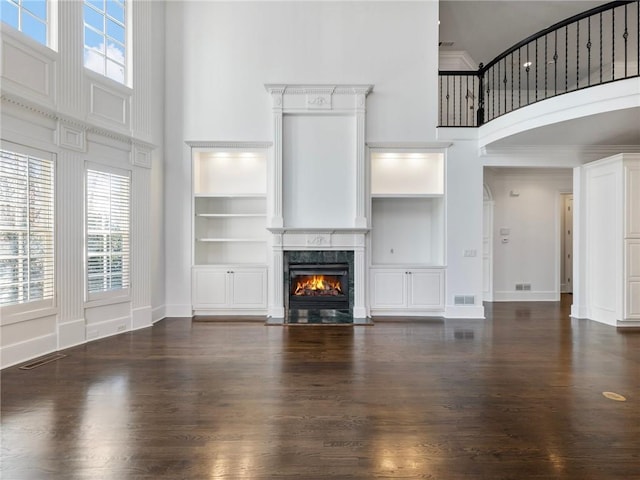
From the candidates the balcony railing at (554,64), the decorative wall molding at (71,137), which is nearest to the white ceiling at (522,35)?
the balcony railing at (554,64)

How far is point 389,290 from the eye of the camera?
5.88m

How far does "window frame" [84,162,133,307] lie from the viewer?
4445 millimetres

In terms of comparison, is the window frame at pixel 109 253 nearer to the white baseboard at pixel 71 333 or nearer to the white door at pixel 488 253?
the white baseboard at pixel 71 333

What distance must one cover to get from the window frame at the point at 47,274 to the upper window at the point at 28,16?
128cm

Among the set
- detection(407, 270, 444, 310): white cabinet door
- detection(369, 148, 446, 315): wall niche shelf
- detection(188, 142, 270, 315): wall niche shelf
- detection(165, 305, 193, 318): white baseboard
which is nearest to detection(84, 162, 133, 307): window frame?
detection(165, 305, 193, 318): white baseboard

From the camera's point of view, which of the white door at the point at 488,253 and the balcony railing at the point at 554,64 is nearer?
the balcony railing at the point at 554,64

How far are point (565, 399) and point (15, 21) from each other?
21.2 feet

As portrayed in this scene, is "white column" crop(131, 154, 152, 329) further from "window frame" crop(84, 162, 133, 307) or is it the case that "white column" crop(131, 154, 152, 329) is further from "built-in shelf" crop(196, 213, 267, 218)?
"built-in shelf" crop(196, 213, 267, 218)

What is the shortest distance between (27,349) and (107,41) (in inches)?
162

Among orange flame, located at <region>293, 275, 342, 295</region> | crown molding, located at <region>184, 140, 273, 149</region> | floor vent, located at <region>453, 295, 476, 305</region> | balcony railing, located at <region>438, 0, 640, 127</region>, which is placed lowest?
floor vent, located at <region>453, 295, 476, 305</region>

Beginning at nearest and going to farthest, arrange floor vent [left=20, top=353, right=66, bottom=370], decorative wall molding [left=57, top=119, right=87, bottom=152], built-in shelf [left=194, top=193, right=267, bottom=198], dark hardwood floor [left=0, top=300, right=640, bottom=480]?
1. dark hardwood floor [left=0, top=300, right=640, bottom=480]
2. floor vent [left=20, top=353, right=66, bottom=370]
3. decorative wall molding [left=57, top=119, right=87, bottom=152]
4. built-in shelf [left=194, top=193, right=267, bottom=198]

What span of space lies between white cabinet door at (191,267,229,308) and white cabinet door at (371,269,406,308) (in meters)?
2.54

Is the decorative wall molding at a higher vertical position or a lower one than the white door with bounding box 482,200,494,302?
higher

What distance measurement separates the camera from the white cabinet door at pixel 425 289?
19.2 feet
